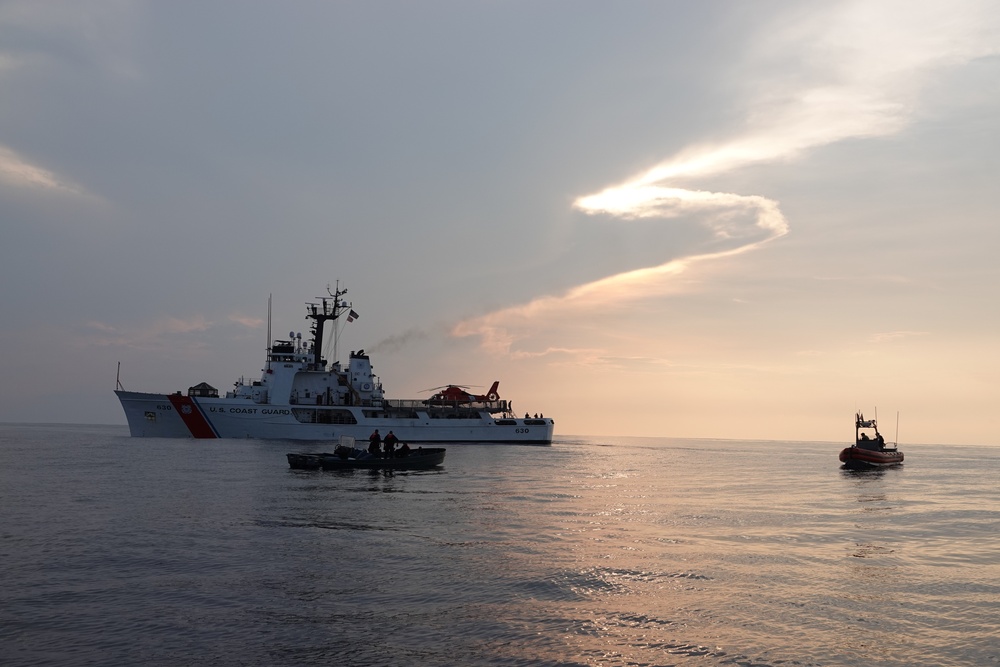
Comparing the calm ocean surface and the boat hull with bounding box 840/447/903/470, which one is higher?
the calm ocean surface

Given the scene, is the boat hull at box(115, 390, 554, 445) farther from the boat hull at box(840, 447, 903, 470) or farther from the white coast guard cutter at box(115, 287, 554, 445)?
the boat hull at box(840, 447, 903, 470)

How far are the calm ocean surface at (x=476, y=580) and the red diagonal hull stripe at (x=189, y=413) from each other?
41.3 m

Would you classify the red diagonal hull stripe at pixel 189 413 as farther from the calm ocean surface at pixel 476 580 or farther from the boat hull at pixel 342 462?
the calm ocean surface at pixel 476 580

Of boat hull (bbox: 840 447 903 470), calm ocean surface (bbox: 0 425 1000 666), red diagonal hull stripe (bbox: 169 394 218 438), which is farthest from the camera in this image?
red diagonal hull stripe (bbox: 169 394 218 438)

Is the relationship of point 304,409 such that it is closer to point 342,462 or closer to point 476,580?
point 342,462

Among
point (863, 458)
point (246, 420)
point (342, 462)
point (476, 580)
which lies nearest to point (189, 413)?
point (246, 420)

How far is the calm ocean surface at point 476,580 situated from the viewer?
484 inches

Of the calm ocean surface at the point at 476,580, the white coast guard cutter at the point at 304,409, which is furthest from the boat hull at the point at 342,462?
the white coast guard cutter at the point at 304,409

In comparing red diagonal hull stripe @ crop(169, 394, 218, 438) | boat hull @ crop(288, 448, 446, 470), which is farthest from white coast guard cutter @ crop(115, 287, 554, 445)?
boat hull @ crop(288, 448, 446, 470)

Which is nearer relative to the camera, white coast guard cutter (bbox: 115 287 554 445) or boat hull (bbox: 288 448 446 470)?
boat hull (bbox: 288 448 446 470)

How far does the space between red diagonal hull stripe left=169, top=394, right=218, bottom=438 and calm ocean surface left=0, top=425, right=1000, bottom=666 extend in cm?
4127

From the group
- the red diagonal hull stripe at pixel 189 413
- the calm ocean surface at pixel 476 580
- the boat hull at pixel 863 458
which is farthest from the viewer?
the red diagonal hull stripe at pixel 189 413

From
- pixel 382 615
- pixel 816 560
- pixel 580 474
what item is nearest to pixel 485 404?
pixel 580 474

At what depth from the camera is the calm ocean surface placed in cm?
1228
